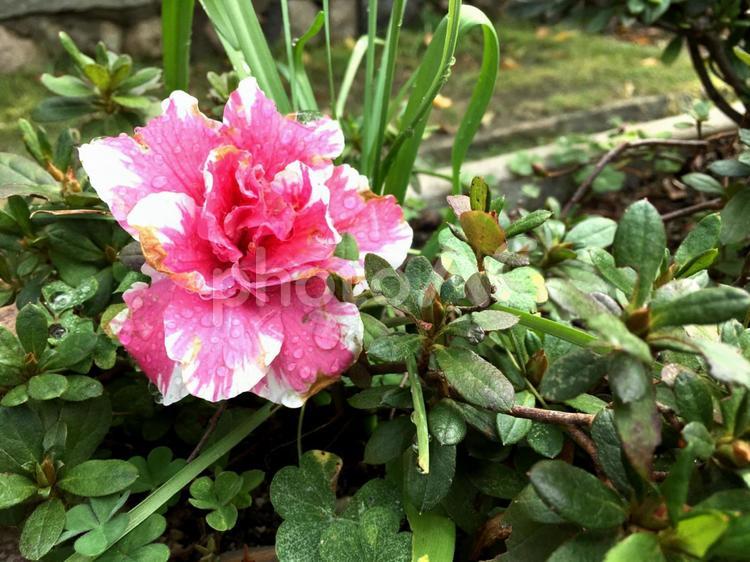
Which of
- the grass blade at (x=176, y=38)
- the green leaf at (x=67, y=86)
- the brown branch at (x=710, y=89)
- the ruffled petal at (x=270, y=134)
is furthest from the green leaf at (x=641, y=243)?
the brown branch at (x=710, y=89)

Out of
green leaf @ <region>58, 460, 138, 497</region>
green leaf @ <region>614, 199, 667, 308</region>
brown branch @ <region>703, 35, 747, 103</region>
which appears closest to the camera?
green leaf @ <region>614, 199, 667, 308</region>

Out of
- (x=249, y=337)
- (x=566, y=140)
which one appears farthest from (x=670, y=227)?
(x=249, y=337)

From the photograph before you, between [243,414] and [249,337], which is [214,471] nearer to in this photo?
[243,414]

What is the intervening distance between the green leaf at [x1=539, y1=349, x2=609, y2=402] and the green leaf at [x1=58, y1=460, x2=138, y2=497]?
0.44 metres

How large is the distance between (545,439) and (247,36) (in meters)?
0.68

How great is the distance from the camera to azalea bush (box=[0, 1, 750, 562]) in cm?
56

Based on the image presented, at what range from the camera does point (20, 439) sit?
0.71 metres

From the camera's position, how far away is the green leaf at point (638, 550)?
505 mm

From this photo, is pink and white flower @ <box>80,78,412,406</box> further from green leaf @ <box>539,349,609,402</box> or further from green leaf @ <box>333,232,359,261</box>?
green leaf @ <box>539,349,609,402</box>

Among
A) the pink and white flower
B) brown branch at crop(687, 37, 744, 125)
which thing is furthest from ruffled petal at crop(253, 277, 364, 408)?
brown branch at crop(687, 37, 744, 125)

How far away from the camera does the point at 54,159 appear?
91 cm

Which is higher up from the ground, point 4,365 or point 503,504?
point 4,365

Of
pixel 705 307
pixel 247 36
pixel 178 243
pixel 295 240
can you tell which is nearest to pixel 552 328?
pixel 705 307

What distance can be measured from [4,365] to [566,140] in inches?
54.6
